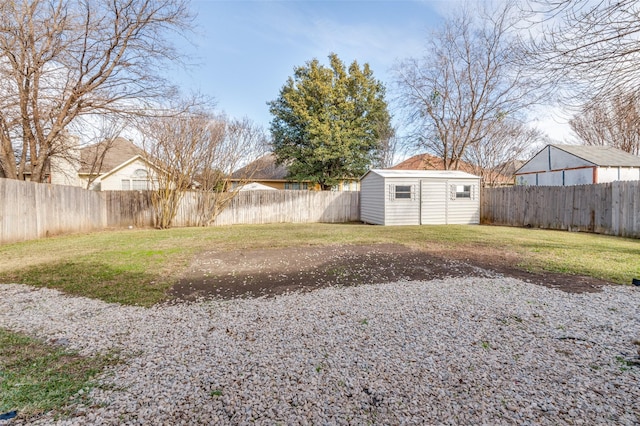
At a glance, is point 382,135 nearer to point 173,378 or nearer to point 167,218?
point 167,218

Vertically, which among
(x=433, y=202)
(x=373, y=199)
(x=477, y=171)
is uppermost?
(x=477, y=171)

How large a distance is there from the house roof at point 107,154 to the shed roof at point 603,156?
22967mm

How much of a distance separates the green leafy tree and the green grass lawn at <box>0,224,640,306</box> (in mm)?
12707

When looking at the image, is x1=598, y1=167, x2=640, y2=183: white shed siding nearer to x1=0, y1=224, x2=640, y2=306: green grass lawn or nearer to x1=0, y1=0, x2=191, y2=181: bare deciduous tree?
x1=0, y1=224, x2=640, y2=306: green grass lawn

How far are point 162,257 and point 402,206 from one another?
33.2 feet

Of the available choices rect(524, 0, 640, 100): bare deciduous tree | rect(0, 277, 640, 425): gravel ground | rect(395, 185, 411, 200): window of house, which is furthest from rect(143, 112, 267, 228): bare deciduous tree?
rect(524, 0, 640, 100): bare deciduous tree

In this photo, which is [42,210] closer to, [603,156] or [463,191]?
[463,191]

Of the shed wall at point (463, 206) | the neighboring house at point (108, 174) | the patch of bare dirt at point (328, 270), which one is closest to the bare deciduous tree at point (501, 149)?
the shed wall at point (463, 206)

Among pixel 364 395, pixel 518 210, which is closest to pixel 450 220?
pixel 518 210

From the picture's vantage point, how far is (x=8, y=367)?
2.34m

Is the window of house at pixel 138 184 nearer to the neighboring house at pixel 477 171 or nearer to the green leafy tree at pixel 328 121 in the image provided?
the green leafy tree at pixel 328 121

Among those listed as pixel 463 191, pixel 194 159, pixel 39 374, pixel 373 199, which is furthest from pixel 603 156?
pixel 39 374

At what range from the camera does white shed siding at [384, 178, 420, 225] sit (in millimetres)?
13750

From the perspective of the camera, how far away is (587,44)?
427 cm
